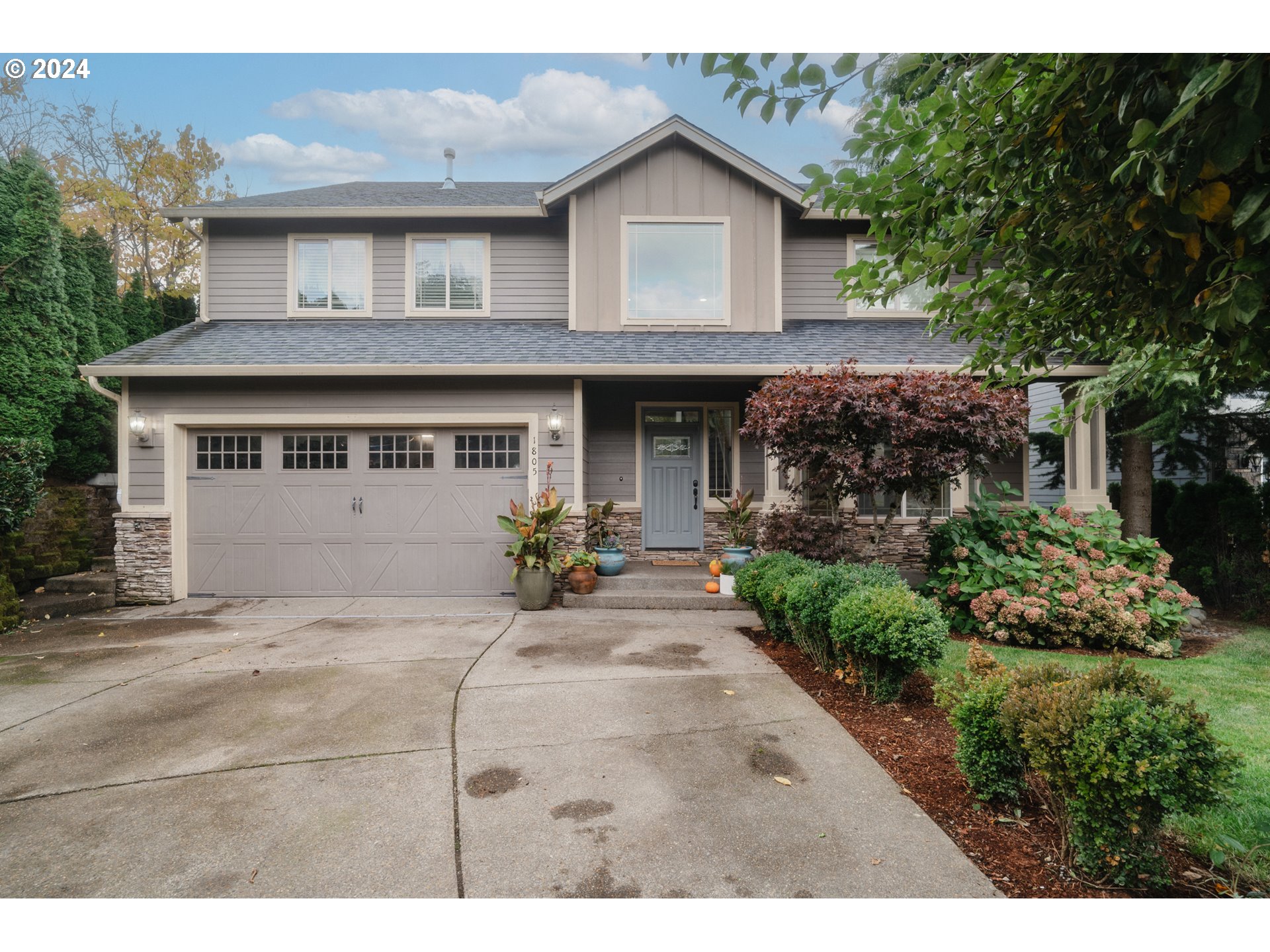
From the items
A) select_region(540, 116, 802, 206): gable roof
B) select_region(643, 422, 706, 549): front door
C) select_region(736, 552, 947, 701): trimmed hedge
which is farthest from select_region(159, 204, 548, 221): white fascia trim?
select_region(736, 552, 947, 701): trimmed hedge

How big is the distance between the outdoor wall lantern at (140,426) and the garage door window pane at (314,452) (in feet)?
5.21

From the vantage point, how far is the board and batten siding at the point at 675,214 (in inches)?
330

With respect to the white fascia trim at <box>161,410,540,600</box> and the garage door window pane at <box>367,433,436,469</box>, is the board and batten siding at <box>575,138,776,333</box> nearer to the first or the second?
the white fascia trim at <box>161,410,540,600</box>

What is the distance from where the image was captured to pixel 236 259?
884cm

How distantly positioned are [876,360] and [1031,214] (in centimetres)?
584

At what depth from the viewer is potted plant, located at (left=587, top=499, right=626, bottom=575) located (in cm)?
743

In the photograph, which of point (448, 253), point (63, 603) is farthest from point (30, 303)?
point (448, 253)

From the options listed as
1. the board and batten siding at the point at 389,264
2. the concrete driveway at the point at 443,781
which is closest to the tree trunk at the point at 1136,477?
the concrete driveway at the point at 443,781

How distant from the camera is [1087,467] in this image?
7.85m

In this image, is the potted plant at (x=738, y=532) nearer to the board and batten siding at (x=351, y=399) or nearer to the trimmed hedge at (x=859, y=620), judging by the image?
the trimmed hedge at (x=859, y=620)

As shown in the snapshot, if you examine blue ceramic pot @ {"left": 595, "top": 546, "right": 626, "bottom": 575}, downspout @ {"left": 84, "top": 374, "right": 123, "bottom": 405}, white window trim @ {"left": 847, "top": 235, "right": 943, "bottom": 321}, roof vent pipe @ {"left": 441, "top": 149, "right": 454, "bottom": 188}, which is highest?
roof vent pipe @ {"left": 441, "top": 149, "right": 454, "bottom": 188}

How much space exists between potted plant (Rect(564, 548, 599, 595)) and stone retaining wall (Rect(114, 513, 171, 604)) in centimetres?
506

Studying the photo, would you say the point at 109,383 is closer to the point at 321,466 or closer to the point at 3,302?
the point at 3,302
